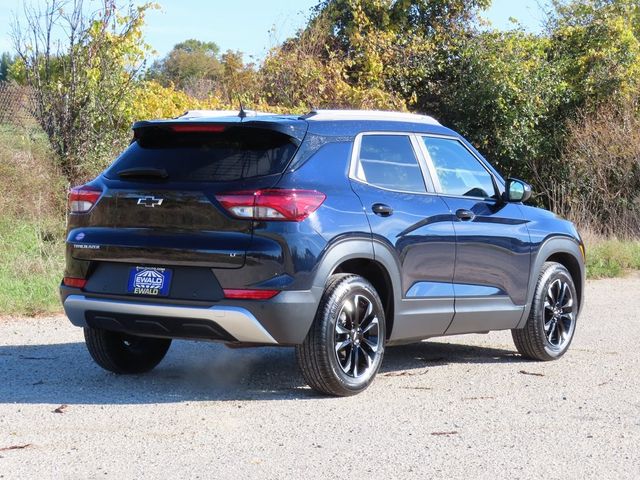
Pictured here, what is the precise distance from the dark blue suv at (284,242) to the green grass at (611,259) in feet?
26.5

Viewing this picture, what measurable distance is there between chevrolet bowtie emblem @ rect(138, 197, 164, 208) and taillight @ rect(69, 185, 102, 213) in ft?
1.26

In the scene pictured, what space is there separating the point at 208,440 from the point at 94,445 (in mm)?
581

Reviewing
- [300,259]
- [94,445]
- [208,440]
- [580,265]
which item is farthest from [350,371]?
[580,265]

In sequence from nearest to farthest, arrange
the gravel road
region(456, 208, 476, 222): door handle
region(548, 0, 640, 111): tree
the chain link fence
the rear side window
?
the gravel road
the rear side window
region(456, 208, 476, 222): door handle
the chain link fence
region(548, 0, 640, 111): tree

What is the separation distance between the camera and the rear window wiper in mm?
6809

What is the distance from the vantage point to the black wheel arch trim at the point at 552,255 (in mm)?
8414

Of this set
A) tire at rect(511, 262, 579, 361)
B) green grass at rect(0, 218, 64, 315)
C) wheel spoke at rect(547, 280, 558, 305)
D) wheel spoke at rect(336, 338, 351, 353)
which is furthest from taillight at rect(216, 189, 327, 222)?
green grass at rect(0, 218, 64, 315)

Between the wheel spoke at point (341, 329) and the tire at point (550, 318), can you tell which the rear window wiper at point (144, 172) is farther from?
the tire at point (550, 318)

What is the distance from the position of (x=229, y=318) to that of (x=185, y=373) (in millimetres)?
1659

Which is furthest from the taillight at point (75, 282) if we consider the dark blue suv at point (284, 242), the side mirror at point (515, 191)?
the side mirror at point (515, 191)

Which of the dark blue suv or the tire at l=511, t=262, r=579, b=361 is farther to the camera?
the tire at l=511, t=262, r=579, b=361

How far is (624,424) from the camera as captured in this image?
6305mm

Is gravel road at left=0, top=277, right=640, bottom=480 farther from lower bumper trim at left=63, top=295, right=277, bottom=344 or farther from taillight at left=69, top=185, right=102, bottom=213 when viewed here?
taillight at left=69, top=185, right=102, bottom=213

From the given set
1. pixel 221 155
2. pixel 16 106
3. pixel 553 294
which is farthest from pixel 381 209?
pixel 16 106
